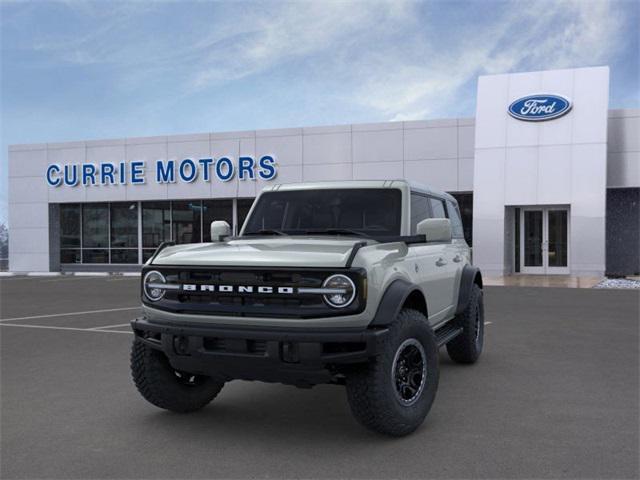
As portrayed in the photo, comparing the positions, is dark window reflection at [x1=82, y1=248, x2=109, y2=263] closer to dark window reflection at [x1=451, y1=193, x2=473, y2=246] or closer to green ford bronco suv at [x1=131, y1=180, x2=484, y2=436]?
dark window reflection at [x1=451, y1=193, x2=473, y2=246]

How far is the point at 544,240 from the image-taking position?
2255cm

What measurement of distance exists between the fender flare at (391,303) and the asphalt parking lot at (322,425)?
2.87ft

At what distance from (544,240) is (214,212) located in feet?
45.4

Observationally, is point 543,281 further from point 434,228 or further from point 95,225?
point 95,225

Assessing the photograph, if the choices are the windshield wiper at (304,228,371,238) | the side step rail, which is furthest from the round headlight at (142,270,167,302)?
the side step rail

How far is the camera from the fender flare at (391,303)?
409 cm

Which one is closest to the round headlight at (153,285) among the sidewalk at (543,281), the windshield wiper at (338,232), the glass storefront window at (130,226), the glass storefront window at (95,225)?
the windshield wiper at (338,232)

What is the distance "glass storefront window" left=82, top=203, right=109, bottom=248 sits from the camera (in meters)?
29.2

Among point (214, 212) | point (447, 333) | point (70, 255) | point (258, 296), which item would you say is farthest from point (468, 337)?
point (70, 255)

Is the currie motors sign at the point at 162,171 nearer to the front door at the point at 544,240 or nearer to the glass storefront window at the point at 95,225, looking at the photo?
the glass storefront window at the point at 95,225

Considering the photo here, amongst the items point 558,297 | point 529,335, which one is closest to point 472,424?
point 529,335

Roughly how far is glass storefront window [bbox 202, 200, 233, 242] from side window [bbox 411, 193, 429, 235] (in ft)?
71.4

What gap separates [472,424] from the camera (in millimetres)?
4699

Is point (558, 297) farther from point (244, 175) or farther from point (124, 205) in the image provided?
point (124, 205)
